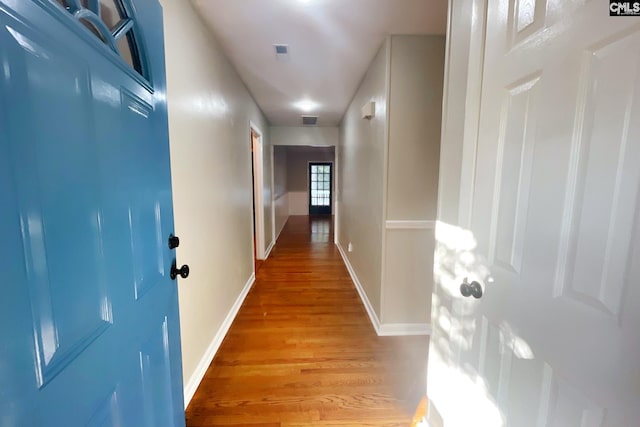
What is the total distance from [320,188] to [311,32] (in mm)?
8122

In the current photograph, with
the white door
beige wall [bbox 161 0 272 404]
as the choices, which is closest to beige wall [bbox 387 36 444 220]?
the white door

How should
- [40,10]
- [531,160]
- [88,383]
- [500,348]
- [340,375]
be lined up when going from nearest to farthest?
[40,10]
[88,383]
[531,160]
[500,348]
[340,375]

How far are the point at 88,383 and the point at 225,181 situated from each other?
1838 millimetres

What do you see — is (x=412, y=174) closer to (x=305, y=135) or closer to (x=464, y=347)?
(x=464, y=347)

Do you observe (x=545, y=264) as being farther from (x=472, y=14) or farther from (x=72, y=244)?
(x=72, y=244)

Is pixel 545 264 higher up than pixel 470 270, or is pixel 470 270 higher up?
pixel 545 264

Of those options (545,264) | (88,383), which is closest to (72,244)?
(88,383)

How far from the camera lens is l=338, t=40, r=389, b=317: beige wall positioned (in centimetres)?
227

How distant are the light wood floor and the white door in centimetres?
65

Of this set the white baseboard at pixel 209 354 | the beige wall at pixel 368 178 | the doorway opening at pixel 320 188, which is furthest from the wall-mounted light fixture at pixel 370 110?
the doorway opening at pixel 320 188

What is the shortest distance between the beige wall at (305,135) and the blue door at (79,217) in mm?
4215

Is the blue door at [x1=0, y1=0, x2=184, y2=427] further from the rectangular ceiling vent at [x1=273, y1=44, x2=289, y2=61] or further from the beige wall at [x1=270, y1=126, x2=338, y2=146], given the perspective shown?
the beige wall at [x1=270, y1=126, x2=338, y2=146]

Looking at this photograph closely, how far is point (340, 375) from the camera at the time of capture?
5.96 feet

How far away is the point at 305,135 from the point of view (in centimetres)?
525
